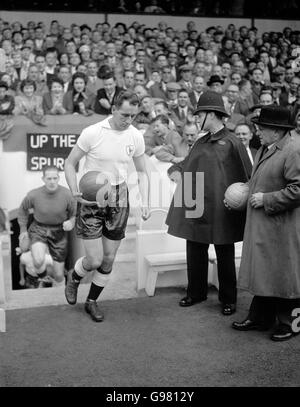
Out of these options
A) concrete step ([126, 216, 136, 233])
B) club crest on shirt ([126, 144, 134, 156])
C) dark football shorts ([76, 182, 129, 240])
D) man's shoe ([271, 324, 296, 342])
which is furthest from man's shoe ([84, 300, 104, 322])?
concrete step ([126, 216, 136, 233])

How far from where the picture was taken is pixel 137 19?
15.0 m

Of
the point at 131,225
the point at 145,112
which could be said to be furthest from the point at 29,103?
the point at 131,225

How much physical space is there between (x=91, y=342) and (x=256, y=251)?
140 cm

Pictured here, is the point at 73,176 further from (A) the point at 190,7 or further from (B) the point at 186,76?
(A) the point at 190,7

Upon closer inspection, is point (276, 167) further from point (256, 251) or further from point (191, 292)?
point (191, 292)

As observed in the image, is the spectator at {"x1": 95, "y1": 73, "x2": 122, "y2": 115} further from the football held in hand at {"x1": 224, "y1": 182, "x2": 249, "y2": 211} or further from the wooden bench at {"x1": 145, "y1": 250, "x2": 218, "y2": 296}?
the football held in hand at {"x1": 224, "y1": 182, "x2": 249, "y2": 211}

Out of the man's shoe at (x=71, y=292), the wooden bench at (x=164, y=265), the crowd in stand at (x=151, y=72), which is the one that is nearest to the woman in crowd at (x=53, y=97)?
the crowd in stand at (x=151, y=72)

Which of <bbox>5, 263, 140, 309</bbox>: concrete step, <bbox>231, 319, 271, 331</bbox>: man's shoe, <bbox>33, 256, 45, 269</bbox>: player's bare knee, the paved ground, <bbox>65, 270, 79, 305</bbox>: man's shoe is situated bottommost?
<bbox>33, 256, 45, 269</bbox>: player's bare knee

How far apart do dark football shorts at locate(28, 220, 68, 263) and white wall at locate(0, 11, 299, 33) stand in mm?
9160

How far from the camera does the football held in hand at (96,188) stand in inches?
166

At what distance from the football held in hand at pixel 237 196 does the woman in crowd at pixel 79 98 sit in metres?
4.20

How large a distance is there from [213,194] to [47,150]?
3.60 meters

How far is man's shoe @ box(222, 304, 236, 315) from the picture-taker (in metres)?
4.55

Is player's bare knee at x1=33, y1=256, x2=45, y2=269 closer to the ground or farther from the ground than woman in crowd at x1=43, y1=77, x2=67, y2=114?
closer to the ground
